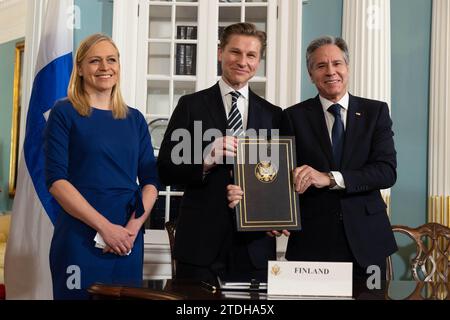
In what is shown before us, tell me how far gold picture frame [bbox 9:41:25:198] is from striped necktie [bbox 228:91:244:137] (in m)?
5.87

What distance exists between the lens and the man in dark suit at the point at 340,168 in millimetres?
2346

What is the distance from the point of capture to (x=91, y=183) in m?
2.35

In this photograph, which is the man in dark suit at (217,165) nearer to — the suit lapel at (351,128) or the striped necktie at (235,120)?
the striped necktie at (235,120)

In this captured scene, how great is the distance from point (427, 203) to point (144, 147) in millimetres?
2562

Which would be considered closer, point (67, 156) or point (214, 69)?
point (67, 156)

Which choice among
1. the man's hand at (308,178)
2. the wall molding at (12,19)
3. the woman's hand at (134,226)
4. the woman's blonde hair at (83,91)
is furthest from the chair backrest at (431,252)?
the wall molding at (12,19)

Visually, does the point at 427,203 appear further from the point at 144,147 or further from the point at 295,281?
the point at 295,281

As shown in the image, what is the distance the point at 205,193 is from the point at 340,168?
564 millimetres

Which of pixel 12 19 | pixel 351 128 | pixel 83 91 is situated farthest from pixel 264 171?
pixel 12 19

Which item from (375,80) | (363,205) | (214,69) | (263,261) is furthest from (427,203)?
(263,261)

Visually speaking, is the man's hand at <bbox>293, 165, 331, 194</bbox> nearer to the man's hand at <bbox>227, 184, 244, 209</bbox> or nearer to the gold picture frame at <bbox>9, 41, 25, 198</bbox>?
the man's hand at <bbox>227, 184, 244, 209</bbox>

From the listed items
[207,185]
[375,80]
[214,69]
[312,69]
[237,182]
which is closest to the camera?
[237,182]

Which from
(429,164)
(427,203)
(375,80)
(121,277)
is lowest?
(121,277)
